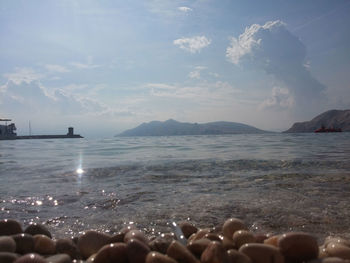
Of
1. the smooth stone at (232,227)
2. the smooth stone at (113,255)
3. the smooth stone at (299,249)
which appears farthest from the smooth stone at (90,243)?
the smooth stone at (299,249)

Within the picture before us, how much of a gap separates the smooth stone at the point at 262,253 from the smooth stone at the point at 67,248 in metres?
1.37

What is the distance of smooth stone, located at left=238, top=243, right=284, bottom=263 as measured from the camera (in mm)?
2025

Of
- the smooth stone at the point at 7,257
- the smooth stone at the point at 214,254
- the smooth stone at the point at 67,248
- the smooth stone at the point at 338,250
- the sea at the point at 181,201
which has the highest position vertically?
the smooth stone at the point at 214,254

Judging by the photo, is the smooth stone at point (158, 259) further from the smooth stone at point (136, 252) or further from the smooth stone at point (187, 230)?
the smooth stone at point (187, 230)

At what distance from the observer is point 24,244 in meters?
2.38

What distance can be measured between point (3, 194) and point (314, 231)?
5.03 meters

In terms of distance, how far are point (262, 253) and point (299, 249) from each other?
1.01 ft

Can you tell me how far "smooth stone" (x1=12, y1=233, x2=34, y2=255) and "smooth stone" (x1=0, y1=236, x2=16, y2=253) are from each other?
82mm

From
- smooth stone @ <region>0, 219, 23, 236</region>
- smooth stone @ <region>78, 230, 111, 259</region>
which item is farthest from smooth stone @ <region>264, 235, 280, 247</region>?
smooth stone @ <region>0, 219, 23, 236</region>

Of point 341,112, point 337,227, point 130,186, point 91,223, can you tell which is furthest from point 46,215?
point 341,112

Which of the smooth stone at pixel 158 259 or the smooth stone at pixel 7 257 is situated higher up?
the smooth stone at pixel 158 259

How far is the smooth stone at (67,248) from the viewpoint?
2.43 m

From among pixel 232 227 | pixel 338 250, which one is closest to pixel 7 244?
pixel 232 227

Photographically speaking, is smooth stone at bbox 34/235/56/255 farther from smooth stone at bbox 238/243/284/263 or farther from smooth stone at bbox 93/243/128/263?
smooth stone at bbox 238/243/284/263
